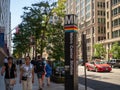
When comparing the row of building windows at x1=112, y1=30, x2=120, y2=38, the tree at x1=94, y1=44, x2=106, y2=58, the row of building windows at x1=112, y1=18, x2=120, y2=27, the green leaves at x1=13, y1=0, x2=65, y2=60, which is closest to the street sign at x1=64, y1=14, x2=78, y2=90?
the green leaves at x1=13, y1=0, x2=65, y2=60

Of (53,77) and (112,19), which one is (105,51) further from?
(53,77)

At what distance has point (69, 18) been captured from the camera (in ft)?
42.2

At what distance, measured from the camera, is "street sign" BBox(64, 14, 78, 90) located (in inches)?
489

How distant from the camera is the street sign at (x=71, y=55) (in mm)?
12414

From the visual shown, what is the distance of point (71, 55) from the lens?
40.8 ft

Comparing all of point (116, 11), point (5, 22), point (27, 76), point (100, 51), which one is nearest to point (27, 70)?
point (27, 76)

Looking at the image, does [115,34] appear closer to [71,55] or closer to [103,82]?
[103,82]

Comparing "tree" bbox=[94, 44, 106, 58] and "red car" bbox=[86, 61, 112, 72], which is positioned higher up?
"tree" bbox=[94, 44, 106, 58]

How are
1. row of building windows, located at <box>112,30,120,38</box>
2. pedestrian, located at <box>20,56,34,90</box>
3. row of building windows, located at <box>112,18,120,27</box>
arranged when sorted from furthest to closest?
row of building windows, located at <box>112,18,120,27</box>, row of building windows, located at <box>112,30,120,38</box>, pedestrian, located at <box>20,56,34,90</box>

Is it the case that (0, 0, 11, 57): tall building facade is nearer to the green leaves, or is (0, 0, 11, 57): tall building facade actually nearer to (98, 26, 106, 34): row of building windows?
the green leaves

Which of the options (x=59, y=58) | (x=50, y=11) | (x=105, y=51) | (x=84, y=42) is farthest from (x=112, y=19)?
(x=84, y=42)

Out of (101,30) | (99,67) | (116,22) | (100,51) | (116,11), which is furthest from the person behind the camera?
(101,30)

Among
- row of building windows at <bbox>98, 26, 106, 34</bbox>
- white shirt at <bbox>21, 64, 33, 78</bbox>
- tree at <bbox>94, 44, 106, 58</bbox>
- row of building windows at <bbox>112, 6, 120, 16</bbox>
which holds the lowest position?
white shirt at <bbox>21, 64, 33, 78</bbox>

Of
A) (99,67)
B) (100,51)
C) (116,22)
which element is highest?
(116,22)
